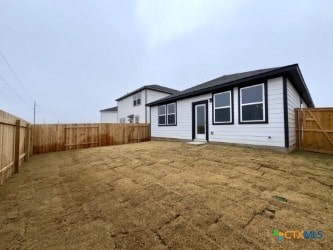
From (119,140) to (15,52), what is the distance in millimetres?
21683

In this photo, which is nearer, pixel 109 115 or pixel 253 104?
pixel 253 104

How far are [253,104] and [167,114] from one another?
21.3ft

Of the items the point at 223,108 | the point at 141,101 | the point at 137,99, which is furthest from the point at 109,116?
the point at 223,108

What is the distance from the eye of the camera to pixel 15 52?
21250 millimetres

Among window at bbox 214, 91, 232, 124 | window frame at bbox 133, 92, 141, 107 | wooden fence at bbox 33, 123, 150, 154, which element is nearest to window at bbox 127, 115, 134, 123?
window frame at bbox 133, 92, 141, 107

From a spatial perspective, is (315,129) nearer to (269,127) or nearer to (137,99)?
(269,127)

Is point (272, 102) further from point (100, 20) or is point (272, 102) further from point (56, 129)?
point (100, 20)

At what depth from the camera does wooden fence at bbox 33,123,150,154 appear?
9.51 m

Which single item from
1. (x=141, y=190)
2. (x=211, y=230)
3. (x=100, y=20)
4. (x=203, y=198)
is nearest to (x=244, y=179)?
(x=203, y=198)

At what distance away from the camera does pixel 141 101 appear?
1903 cm

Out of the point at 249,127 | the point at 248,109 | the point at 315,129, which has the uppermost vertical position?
the point at 248,109

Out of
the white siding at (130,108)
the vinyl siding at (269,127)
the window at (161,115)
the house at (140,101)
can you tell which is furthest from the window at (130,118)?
the vinyl siding at (269,127)

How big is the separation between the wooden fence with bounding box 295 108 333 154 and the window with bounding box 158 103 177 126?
6.93 metres

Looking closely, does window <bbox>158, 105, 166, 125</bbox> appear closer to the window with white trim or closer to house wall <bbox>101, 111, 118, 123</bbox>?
the window with white trim
